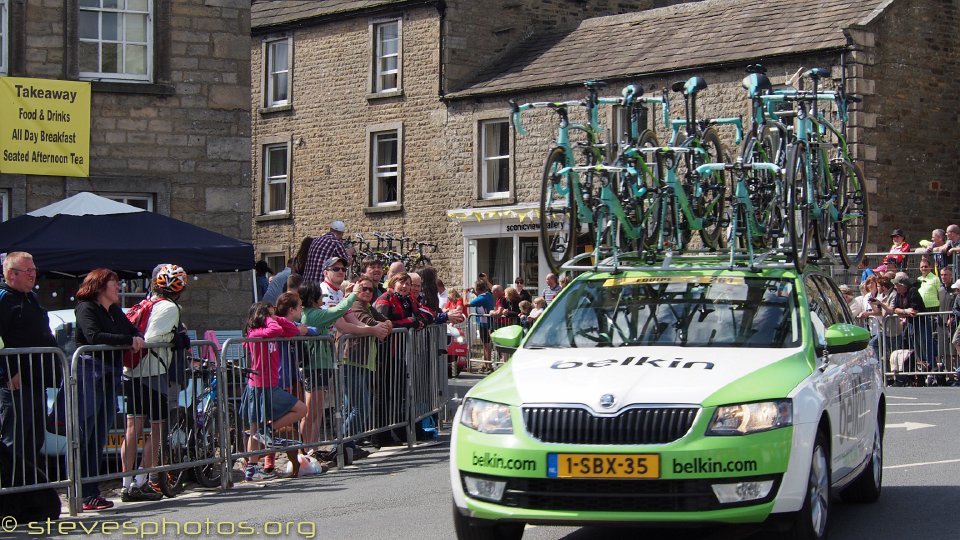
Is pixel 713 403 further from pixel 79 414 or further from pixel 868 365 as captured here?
pixel 79 414

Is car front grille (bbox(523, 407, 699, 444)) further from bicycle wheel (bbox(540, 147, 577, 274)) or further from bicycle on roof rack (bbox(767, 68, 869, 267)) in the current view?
bicycle wheel (bbox(540, 147, 577, 274))

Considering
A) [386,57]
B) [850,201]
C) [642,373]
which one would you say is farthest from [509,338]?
[386,57]

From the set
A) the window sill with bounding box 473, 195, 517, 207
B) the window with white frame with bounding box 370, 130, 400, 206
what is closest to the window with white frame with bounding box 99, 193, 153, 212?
the window sill with bounding box 473, 195, 517, 207

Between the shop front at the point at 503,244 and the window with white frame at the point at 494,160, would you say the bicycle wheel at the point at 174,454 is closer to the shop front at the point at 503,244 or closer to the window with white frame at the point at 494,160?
the shop front at the point at 503,244

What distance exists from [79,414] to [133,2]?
37.7 ft

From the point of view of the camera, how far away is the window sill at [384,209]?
37822 mm

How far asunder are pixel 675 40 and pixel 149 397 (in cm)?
2406

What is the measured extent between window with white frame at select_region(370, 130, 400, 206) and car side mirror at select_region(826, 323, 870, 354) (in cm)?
3012

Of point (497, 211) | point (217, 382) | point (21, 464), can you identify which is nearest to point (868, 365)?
point (217, 382)

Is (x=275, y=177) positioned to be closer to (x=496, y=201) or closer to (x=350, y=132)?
(x=350, y=132)

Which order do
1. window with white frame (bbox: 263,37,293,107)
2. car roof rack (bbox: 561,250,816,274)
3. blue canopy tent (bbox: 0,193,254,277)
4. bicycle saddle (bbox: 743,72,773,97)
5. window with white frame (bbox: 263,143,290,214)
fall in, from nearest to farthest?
car roof rack (bbox: 561,250,816,274) < bicycle saddle (bbox: 743,72,773,97) < blue canopy tent (bbox: 0,193,254,277) < window with white frame (bbox: 263,37,293,107) < window with white frame (bbox: 263,143,290,214)

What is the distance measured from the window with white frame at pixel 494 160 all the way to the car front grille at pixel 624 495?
1116 inches

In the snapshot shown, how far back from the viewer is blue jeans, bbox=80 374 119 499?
414 inches

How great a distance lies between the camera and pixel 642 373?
7.85m
